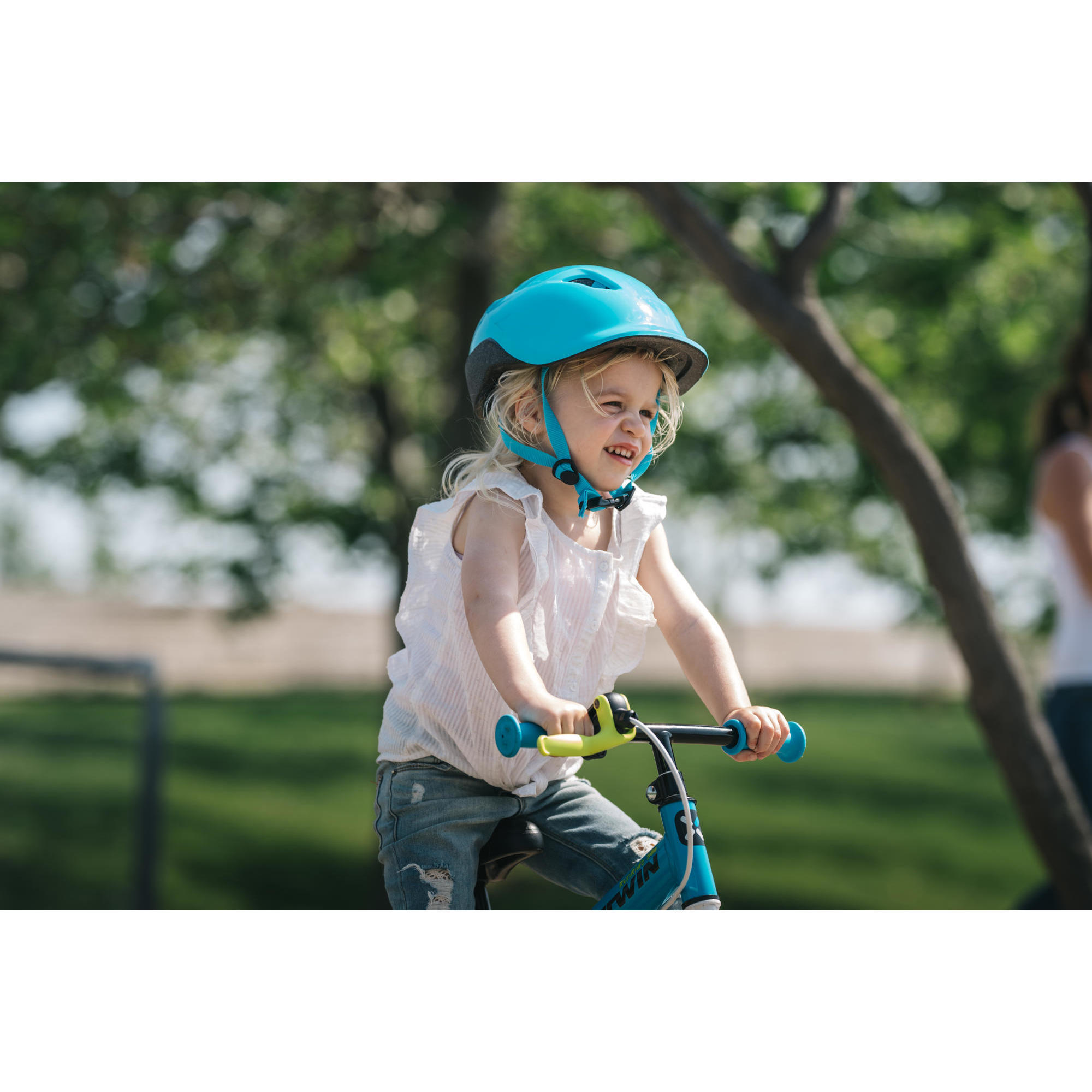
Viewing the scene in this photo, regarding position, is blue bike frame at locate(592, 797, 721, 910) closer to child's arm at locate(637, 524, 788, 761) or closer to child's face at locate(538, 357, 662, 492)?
child's arm at locate(637, 524, 788, 761)

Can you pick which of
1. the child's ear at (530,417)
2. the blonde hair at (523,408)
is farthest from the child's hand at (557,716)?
the child's ear at (530,417)

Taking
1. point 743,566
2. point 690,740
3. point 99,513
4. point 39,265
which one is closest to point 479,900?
point 690,740

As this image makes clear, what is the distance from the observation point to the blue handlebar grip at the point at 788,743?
1793 mm

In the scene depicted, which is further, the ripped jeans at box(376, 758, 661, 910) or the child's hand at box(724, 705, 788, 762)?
the ripped jeans at box(376, 758, 661, 910)

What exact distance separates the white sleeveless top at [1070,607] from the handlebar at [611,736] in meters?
2.07

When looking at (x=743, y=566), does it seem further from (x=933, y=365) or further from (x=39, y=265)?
(x=39, y=265)

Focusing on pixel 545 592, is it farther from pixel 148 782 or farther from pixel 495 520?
pixel 148 782

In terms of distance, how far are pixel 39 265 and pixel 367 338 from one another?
202 centimetres

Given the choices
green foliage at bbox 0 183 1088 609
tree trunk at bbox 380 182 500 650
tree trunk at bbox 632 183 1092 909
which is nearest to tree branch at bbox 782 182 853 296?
tree trunk at bbox 632 183 1092 909

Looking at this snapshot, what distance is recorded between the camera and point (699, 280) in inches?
296

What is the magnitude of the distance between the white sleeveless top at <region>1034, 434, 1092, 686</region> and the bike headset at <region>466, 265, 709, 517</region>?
2.05 metres

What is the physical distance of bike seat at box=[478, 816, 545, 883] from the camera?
2.05 metres

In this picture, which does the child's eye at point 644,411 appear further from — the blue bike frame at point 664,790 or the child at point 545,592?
the blue bike frame at point 664,790

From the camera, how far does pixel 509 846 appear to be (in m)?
2.06
